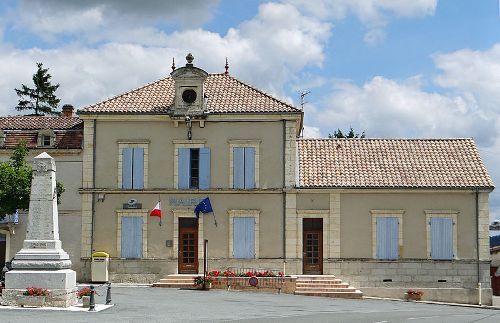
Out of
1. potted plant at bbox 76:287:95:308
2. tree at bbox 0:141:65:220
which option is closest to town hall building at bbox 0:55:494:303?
tree at bbox 0:141:65:220

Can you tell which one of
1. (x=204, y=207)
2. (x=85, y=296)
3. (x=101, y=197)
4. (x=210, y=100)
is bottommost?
(x=85, y=296)

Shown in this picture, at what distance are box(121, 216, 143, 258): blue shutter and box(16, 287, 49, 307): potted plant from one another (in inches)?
440

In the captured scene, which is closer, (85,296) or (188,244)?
(85,296)

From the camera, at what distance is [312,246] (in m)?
32.0

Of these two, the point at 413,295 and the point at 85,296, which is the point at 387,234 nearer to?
the point at 413,295

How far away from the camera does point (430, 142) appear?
114ft

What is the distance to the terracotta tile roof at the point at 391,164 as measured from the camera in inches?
1264

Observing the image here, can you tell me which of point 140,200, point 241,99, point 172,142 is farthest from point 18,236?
point 241,99

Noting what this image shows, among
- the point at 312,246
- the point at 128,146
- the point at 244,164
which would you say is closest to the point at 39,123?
the point at 128,146

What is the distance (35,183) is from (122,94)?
1255cm

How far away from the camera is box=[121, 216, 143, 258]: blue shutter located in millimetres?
31734

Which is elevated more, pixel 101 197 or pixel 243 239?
pixel 101 197

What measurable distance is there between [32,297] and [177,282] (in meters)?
9.98

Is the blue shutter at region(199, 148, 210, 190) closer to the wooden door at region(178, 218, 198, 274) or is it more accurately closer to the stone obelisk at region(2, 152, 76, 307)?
the wooden door at region(178, 218, 198, 274)
